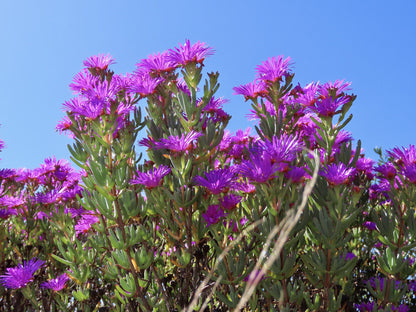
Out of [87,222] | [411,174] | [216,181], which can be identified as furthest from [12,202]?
[411,174]

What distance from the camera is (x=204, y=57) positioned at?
8.22 feet

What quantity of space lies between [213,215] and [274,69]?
3.08 ft

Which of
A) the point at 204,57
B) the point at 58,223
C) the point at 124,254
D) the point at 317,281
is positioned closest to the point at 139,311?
the point at 124,254

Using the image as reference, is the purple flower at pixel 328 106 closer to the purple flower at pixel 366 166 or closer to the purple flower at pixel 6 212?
the purple flower at pixel 366 166

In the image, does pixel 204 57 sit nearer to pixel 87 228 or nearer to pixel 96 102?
pixel 96 102

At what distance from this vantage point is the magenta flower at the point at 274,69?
2564 millimetres

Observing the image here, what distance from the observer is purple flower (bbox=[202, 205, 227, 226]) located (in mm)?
2141

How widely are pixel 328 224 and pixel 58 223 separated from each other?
5.46 ft

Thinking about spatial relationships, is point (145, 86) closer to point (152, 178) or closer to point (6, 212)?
point (152, 178)

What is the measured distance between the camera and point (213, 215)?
2.16m

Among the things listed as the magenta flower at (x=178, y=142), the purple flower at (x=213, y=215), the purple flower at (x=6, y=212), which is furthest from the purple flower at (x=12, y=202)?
the purple flower at (x=213, y=215)

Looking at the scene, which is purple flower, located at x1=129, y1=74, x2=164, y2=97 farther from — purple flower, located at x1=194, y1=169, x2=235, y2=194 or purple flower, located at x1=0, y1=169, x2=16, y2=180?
purple flower, located at x1=0, y1=169, x2=16, y2=180

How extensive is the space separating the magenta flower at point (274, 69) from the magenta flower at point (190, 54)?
33 cm

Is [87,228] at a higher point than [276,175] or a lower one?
higher
